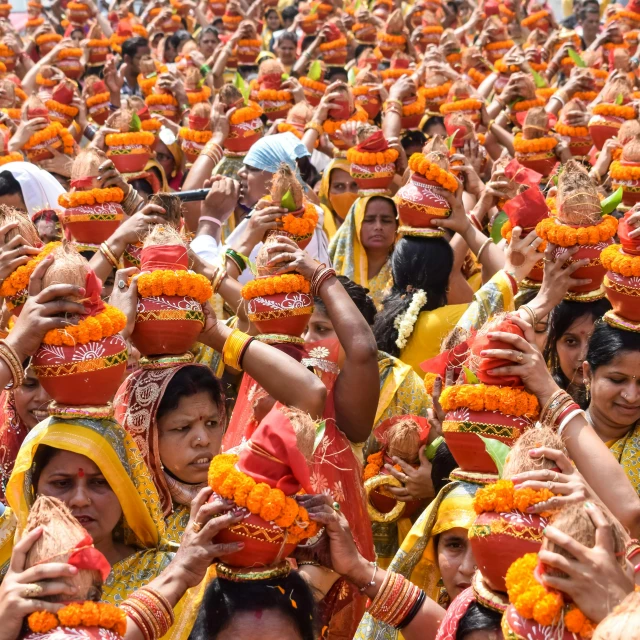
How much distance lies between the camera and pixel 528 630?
238 cm

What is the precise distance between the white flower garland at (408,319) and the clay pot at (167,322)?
5.75 feet

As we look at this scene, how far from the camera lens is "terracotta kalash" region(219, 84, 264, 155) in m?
8.22

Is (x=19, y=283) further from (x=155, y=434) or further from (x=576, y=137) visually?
(x=576, y=137)

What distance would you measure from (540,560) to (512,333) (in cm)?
111

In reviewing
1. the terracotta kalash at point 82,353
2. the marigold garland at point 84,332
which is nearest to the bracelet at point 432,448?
the terracotta kalash at point 82,353

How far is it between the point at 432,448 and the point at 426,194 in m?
1.54

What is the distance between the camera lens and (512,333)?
342 centimetres

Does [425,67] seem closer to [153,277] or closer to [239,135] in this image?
[239,135]

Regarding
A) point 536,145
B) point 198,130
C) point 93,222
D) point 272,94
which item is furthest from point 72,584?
point 272,94

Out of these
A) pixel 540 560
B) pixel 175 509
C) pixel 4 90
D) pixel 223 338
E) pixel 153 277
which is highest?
pixel 540 560

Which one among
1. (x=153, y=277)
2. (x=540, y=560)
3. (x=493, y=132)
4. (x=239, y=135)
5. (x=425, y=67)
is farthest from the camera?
(x=425, y=67)

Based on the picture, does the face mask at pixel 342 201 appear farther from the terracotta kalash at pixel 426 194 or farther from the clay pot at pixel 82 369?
the clay pot at pixel 82 369

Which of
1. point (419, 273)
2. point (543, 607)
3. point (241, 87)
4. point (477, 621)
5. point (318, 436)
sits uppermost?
Result: point (543, 607)

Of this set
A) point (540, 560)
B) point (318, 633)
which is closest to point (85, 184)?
point (318, 633)
